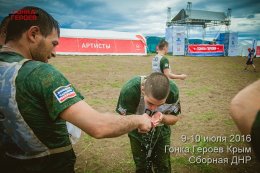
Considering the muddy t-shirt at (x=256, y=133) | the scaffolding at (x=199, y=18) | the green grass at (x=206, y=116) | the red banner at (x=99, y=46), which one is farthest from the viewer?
the scaffolding at (x=199, y=18)

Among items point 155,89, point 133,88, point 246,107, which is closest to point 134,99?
point 133,88

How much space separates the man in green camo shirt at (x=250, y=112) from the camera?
105 centimetres

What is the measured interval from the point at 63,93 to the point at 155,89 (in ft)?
5.52

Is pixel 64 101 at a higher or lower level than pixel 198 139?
higher

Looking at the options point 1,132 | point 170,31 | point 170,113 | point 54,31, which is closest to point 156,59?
point 170,113

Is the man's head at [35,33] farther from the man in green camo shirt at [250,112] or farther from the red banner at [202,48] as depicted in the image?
the red banner at [202,48]

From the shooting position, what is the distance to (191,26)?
5178 centimetres

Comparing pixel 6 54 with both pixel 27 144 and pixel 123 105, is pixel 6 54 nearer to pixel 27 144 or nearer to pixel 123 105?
pixel 27 144

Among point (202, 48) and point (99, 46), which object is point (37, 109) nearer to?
point (99, 46)

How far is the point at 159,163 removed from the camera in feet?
12.7

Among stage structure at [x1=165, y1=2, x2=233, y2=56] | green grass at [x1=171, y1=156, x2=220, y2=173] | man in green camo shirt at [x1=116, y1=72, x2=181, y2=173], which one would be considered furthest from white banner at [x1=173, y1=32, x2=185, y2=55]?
man in green camo shirt at [x1=116, y1=72, x2=181, y2=173]

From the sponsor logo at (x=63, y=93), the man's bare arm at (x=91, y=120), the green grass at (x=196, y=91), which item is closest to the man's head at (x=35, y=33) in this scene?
the sponsor logo at (x=63, y=93)

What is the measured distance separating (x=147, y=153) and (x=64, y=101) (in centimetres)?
251

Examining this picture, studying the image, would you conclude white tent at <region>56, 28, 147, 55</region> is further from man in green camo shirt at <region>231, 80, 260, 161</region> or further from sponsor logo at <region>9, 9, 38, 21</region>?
man in green camo shirt at <region>231, 80, 260, 161</region>
